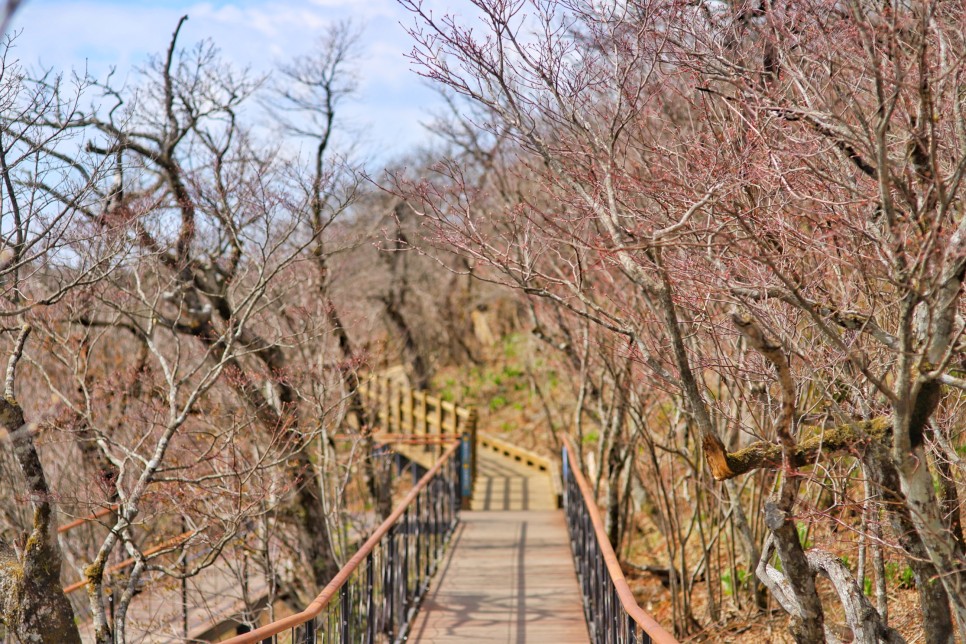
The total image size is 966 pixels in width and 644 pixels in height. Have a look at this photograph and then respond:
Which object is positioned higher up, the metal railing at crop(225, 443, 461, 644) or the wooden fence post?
the wooden fence post

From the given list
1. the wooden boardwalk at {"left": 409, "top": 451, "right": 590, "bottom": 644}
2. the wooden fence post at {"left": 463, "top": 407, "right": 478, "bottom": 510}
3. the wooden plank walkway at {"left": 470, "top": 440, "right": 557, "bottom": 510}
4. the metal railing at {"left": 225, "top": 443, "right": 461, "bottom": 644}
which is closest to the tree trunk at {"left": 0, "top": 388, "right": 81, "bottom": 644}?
the metal railing at {"left": 225, "top": 443, "right": 461, "bottom": 644}

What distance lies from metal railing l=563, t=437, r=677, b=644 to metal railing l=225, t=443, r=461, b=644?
1.45 metres

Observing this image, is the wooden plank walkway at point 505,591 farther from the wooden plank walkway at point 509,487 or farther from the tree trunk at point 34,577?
the wooden plank walkway at point 509,487

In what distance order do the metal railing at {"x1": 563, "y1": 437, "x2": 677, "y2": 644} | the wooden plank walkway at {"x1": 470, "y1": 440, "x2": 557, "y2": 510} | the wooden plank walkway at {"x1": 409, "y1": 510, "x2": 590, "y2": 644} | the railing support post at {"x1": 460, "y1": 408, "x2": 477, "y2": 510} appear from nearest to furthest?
the metal railing at {"x1": 563, "y1": 437, "x2": 677, "y2": 644} < the wooden plank walkway at {"x1": 409, "y1": 510, "x2": 590, "y2": 644} < the railing support post at {"x1": 460, "y1": 408, "x2": 477, "y2": 510} < the wooden plank walkway at {"x1": 470, "y1": 440, "x2": 557, "y2": 510}

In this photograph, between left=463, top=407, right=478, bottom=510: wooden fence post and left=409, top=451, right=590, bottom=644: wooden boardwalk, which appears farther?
left=463, top=407, right=478, bottom=510: wooden fence post

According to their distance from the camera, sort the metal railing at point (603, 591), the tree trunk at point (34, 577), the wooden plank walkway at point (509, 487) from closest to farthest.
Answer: the metal railing at point (603, 591) < the tree trunk at point (34, 577) < the wooden plank walkway at point (509, 487)

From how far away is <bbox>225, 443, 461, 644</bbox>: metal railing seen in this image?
4.07 m

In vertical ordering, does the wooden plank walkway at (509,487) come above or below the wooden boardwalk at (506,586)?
above

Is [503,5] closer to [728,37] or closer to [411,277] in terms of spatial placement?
[728,37]

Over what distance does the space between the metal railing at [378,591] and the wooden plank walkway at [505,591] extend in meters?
0.19

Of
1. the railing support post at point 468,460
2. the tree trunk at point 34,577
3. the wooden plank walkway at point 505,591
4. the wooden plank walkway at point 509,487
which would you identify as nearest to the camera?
the tree trunk at point 34,577

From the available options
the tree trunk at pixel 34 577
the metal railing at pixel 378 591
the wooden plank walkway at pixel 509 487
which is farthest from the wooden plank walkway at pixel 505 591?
the wooden plank walkway at pixel 509 487

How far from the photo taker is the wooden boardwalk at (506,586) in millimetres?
6809

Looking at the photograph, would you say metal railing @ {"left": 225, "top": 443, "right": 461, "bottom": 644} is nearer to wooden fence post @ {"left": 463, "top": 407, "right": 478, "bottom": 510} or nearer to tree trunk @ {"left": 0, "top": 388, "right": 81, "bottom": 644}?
tree trunk @ {"left": 0, "top": 388, "right": 81, "bottom": 644}
